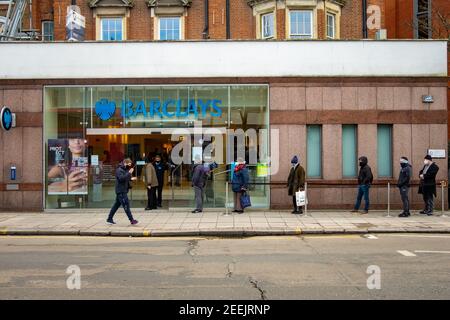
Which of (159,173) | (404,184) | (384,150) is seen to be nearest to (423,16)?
(384,150)

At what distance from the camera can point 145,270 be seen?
27.5 ft

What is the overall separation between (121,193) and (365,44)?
9.25m

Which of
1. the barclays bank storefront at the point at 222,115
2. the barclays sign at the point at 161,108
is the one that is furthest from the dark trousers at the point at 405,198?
the barclays sign at the point at 161,108

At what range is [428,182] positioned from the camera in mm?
15547

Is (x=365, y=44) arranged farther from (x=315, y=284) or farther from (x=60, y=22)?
(x=60, y=22)

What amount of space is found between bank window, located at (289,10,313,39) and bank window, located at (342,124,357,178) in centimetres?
623

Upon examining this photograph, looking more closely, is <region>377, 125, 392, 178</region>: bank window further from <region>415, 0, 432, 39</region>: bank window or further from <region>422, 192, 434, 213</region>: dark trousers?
<region>415, 0, 432, 39</region>: bank window

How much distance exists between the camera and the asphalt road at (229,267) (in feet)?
22.5

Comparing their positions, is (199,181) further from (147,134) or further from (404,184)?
(404,184)

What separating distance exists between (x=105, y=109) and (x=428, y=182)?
10.4 meters

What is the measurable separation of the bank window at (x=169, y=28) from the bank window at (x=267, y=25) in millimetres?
3637

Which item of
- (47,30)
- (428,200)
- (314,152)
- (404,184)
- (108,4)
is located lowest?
(428,200)

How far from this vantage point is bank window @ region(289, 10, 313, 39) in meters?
21.8
